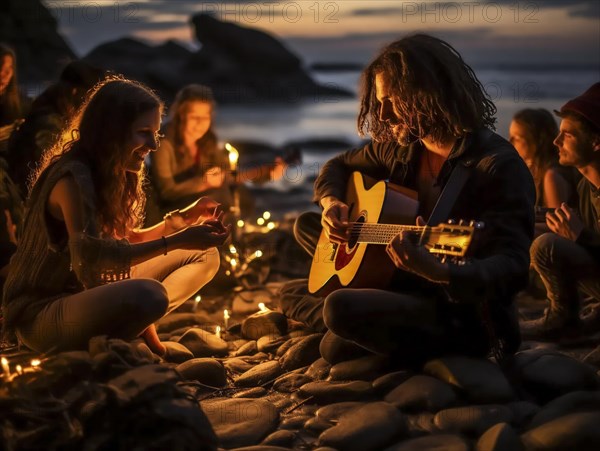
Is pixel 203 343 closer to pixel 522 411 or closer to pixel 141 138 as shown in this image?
pixel 141 138

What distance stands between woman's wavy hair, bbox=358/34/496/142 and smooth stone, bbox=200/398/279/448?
149cm

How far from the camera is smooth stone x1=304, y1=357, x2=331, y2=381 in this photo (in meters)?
4.14

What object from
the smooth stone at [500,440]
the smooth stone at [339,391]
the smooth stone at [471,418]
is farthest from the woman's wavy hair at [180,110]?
the smooth stone at [500,440]

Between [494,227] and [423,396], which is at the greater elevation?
[494,227]

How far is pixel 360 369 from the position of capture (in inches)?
159

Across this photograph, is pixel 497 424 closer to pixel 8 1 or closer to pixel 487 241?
pixel 487 241

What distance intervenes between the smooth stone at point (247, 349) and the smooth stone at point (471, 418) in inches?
56.8

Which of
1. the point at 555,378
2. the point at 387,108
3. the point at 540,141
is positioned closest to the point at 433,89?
the point at 387,108

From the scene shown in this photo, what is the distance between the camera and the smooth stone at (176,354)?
445 cm

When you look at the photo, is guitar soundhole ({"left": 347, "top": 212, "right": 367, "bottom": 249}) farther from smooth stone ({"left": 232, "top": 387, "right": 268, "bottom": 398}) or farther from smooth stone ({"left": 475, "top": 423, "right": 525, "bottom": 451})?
smooth stone ({"left": 475, "top": 423, "right": 525, "bottom": 451})

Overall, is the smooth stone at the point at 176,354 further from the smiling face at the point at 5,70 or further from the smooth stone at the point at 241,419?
the smiling face at the point at 5,70

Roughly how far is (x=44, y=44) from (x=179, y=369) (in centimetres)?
1972

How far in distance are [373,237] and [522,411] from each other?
3.47 ft

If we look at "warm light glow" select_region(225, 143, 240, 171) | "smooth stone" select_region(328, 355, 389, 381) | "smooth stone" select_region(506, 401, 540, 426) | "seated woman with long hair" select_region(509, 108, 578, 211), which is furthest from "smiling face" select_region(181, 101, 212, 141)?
"smooth stone" select_region(506, 401, 540, 426)
